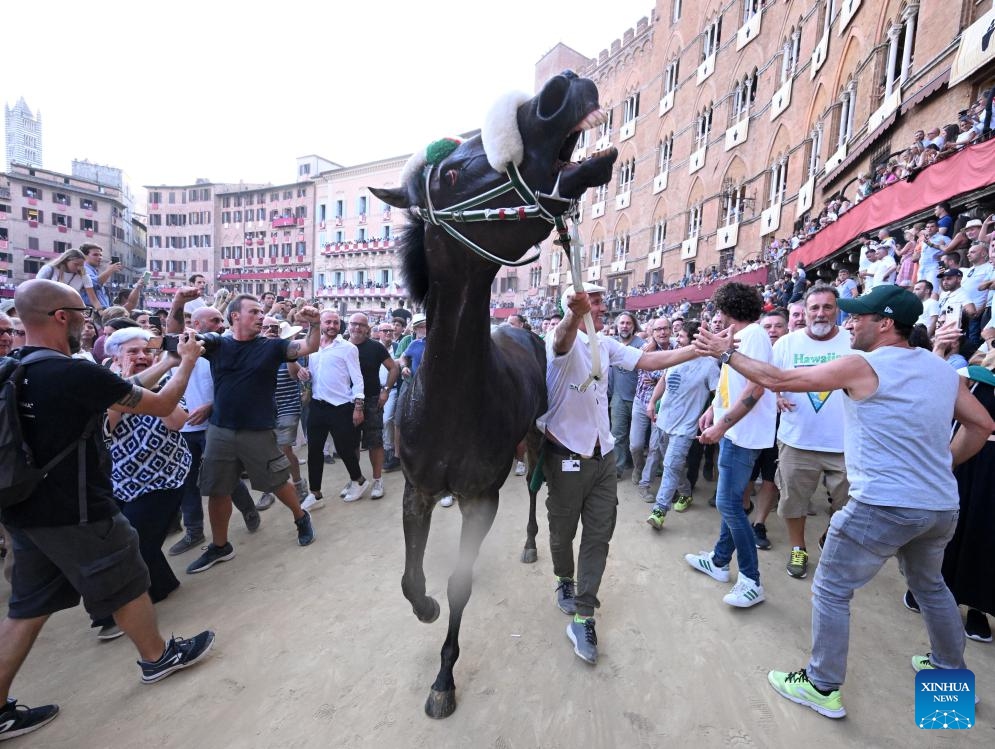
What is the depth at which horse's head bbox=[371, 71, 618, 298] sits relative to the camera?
5.08 ft

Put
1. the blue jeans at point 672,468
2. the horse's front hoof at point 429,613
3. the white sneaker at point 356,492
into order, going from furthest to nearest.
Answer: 1. the white sneaker at point 356,492
2. the blue jeans at point 672,468
3. the horse's front hoof at point 429,613

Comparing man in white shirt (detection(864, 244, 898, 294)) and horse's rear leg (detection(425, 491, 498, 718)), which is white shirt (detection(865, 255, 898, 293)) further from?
horse's rear leg (detection(425, 491, 498, 718))

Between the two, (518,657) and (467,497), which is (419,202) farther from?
(518,657)

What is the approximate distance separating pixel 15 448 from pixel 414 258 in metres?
1.95

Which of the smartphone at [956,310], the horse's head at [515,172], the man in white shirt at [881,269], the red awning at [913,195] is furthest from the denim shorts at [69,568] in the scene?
the man in white shirt at [881,269]

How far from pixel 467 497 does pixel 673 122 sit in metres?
32.3

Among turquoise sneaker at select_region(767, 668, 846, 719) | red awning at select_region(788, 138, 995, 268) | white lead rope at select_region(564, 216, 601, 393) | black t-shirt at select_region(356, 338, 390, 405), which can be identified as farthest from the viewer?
red awning at select_region(788, 138, 995, 268)

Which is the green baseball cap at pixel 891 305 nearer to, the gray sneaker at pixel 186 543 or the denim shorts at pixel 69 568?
the denim shorts at pixel 69 568

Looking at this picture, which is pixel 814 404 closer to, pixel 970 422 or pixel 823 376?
pixel 970 422

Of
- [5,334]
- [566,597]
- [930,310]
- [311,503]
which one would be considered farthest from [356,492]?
[930,310]

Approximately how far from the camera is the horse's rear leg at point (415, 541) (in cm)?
251

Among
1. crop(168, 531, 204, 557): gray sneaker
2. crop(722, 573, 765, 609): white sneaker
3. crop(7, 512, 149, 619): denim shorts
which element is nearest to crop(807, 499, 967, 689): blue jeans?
crop(722, 573, 765, 609): white sneaker

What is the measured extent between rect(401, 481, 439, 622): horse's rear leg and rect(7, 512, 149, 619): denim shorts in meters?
1.46

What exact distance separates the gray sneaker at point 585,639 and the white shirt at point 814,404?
2229 mm
